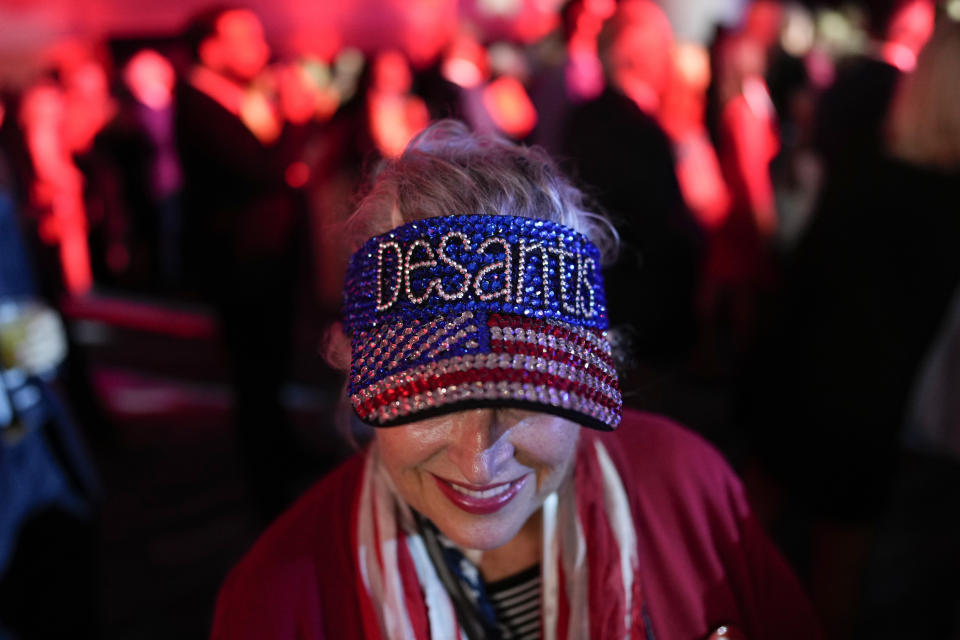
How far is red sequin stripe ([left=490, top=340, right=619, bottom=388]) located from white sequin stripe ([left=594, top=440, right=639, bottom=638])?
338 mm

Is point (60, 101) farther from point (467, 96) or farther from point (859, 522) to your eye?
point (859, 522)

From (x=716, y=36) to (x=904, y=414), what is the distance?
432 centimetres

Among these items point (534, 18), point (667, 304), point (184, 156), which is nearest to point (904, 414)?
point (667, 304)

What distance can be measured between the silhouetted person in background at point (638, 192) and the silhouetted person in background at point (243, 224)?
137 cm

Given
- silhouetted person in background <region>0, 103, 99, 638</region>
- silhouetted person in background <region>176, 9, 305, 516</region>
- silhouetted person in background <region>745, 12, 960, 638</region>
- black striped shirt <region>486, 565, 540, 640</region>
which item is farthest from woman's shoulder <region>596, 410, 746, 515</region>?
silhouetted person in background <region>176, 9, 305, 516</region>

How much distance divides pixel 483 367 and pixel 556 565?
488 millimetres

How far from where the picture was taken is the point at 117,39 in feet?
26.9

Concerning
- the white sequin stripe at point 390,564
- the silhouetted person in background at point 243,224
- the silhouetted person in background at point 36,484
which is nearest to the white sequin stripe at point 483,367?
the white sequin stripe at point 390,564

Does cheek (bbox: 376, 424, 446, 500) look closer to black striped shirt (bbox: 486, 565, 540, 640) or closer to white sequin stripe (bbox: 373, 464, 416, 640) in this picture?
white sequin stripe (bbox: 373, 464, 416, 640)

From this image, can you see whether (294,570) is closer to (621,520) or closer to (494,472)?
(494,472)

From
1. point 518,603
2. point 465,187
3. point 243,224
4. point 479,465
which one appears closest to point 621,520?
point 518,603

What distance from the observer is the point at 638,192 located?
2.93 metres

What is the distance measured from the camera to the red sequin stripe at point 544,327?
3.06ft

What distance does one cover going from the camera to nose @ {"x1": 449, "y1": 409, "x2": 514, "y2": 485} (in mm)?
955
